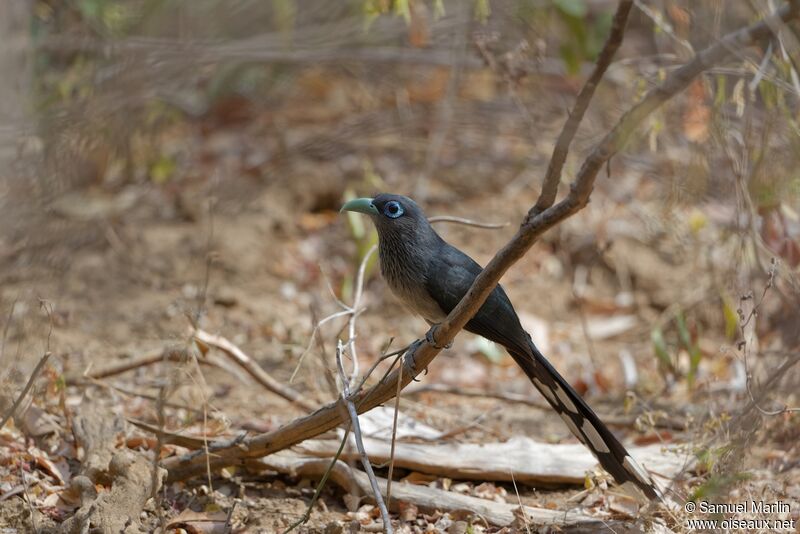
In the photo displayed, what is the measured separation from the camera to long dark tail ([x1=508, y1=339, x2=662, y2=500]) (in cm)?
376

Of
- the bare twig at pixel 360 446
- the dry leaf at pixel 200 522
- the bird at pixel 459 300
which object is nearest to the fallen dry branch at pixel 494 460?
the bird at pixel 459 300

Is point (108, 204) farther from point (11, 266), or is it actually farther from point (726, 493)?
point (726, 493)

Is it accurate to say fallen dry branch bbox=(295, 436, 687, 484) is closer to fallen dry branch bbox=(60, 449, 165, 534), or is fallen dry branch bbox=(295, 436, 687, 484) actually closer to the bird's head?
fallen dry branch bbox=(60, 449, 165, 534)

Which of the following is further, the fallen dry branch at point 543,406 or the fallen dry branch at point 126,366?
the fallen dry branch at point 543,406

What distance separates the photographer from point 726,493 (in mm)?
3012

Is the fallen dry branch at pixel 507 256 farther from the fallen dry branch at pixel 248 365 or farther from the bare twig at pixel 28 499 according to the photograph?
the fallen dry branch at pixel 248 365

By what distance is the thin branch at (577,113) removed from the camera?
2848 millimetres

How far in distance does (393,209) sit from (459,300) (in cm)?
63

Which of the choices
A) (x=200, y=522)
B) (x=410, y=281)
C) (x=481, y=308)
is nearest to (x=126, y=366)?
(x=200, y=522)

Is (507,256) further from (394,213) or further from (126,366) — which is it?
(126,366)

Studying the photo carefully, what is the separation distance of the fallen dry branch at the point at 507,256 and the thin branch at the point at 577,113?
0.20ft

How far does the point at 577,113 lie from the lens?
2.86 metres

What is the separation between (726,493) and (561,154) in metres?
1.30

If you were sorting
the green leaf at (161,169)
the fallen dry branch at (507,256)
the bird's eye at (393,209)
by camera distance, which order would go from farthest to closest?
the green leaf at (161,169)
the bird's eye at (393,209)
the fallen dry branch at (507,256)
